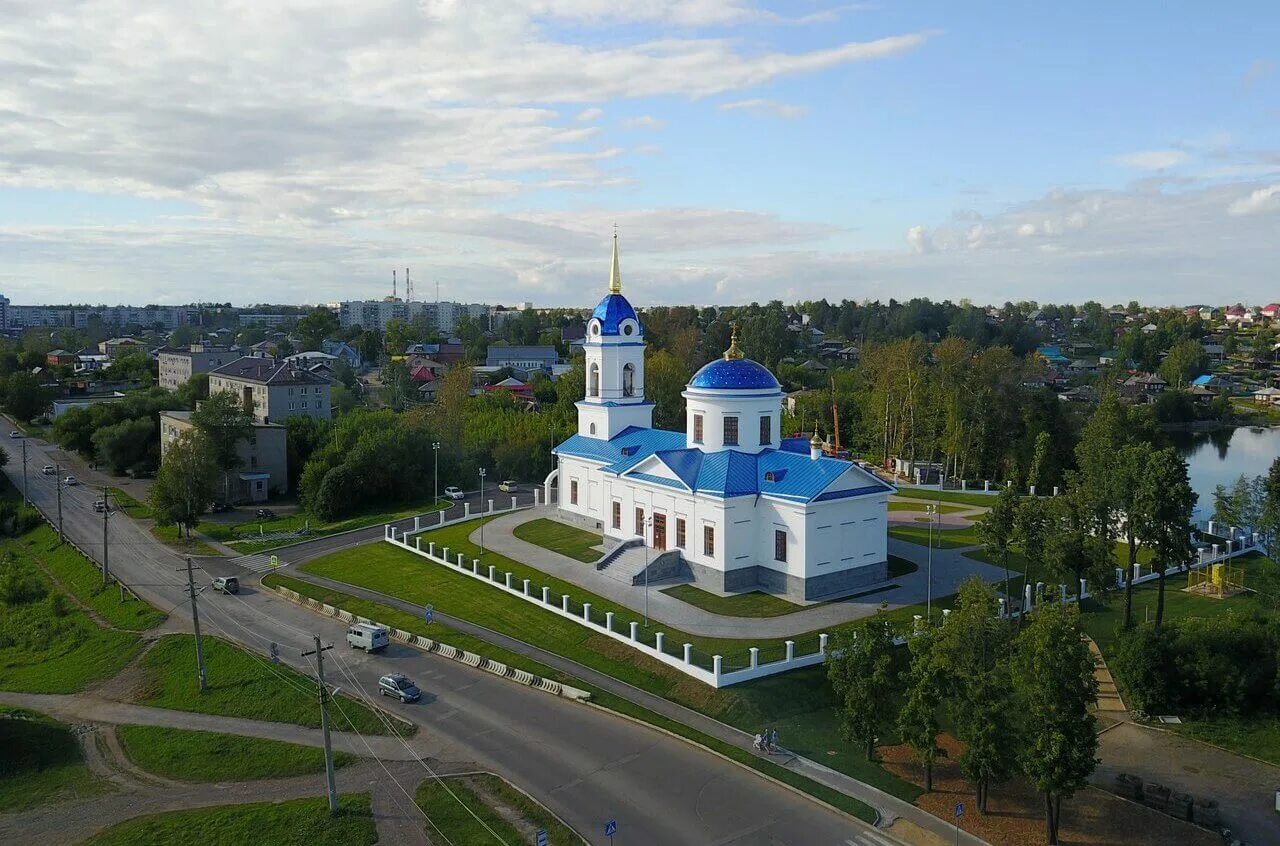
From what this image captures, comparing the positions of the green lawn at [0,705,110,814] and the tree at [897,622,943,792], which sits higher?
the tree at [897,622,943,792]

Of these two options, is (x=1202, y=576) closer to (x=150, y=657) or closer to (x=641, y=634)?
(x=641, y=634)

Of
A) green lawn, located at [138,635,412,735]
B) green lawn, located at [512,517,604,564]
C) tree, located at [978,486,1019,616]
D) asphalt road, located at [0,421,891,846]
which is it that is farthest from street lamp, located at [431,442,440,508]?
tree, located at [978,486,1019,616]

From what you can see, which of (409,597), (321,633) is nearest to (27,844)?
(321,633)

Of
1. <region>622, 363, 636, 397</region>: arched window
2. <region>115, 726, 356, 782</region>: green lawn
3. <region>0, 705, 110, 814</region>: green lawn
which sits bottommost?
<region>0, 705, 110, 814</region>: green lawn

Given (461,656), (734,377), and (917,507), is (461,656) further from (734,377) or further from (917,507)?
(917,507)

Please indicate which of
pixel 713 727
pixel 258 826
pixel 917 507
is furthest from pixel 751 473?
pixel 258 826

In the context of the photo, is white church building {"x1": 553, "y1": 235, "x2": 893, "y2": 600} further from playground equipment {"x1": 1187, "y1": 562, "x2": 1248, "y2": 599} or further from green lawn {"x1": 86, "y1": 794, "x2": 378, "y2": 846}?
green lawn {"x1": 86, "y1": 794, "x2": 378, "y2": 846}
